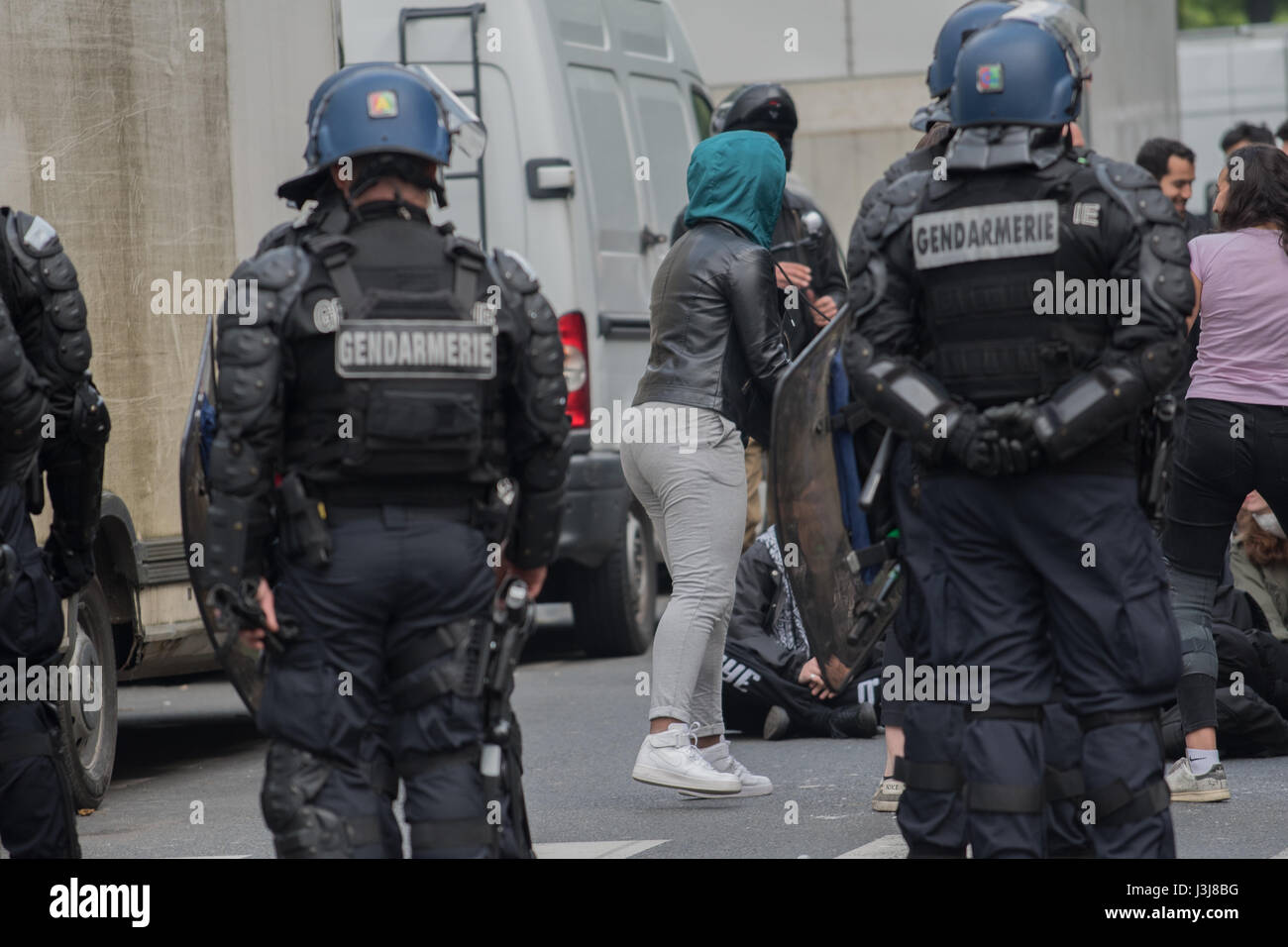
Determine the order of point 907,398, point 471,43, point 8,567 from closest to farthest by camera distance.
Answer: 1. point 907,398
2. point 8,567
3. point 471,43

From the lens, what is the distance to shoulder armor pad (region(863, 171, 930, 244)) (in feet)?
16.4

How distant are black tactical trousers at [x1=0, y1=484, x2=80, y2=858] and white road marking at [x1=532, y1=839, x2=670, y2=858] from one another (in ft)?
4.89

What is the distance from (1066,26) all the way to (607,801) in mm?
3217

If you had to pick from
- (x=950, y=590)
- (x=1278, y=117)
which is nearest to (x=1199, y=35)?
(x=1278, y=117)

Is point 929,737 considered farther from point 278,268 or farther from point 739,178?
point 739,178

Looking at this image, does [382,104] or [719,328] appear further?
[719,328]

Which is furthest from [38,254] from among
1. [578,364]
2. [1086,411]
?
[578,364]

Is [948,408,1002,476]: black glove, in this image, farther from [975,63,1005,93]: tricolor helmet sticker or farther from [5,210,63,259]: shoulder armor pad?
[5,210,63,259]: shoulder armor pad

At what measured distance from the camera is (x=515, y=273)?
476cm

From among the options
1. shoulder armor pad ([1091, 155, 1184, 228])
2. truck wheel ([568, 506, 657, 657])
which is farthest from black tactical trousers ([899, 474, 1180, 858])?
truck wheel ([568, 506, 657, 657])

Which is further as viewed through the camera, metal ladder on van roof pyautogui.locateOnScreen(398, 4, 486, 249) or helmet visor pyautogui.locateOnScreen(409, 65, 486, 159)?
metal ladder on van roof pyautogui.locateOnScreen(398, 4, 486, 249)

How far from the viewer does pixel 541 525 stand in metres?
4.91

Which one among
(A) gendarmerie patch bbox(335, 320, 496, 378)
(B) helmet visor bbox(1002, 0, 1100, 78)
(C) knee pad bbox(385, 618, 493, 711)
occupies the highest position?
(B) helmet visor bbox(1002, 0, 1100, 78)

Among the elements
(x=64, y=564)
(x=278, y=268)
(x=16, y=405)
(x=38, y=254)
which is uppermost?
(x=38, y=254)
